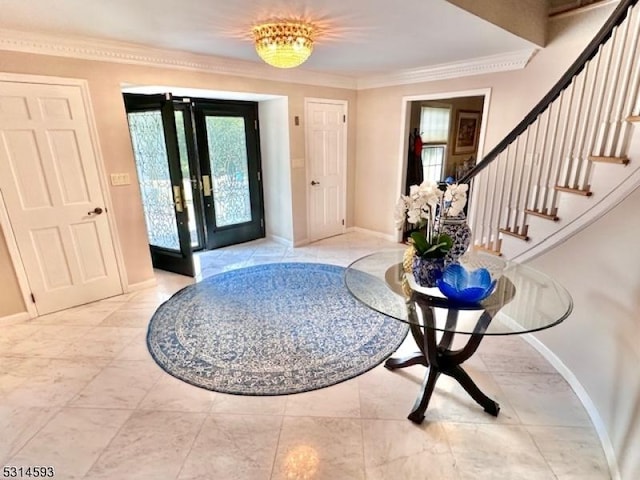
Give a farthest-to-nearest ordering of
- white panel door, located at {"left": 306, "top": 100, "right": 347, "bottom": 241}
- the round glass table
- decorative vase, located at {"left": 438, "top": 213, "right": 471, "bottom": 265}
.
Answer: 1. white panel door, located at {"left": 306, "top": 100, "right": 347, "bottom": 241}
2. decorative vase, located at {"left": 438, "top": 213, "right": 471, "bottom": 265}
3. the round glass table

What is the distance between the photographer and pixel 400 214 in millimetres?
1889

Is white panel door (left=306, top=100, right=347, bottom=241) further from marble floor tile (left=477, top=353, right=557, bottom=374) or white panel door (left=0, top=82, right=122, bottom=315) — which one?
marble floor tile (left=477, top=353, right=557, bottom=374)

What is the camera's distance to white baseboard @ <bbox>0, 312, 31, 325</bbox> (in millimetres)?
2764

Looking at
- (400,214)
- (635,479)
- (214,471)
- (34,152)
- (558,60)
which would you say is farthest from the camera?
(558,60)

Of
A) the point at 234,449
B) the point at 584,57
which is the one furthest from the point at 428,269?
the point at 584,57

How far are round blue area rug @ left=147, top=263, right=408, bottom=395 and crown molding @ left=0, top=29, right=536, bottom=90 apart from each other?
7.33ft

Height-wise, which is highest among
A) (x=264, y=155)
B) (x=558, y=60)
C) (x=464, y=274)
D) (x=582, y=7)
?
(x=582, y=7)

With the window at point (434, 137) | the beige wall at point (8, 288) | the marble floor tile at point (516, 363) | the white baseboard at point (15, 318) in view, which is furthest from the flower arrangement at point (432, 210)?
the window at point (434, 137)

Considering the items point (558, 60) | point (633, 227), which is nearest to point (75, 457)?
point (633, 227)

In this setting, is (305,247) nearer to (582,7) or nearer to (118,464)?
(118,464)

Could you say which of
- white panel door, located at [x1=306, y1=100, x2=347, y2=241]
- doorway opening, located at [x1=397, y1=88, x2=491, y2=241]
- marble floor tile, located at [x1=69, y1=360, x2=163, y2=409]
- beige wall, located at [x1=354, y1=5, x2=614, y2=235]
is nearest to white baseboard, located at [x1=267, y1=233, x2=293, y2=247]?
white panel door, located at [x1=306, y1=100, x2=347, y2=241]

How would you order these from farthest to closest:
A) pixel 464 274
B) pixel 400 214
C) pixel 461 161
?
pixel 461 161 → pixel 400 214 → pixel 464 274

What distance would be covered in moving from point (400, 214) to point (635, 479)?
155 centimetres

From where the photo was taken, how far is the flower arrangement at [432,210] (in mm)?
1783
